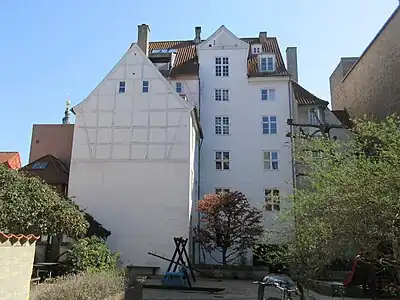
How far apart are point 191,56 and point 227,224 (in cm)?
1426

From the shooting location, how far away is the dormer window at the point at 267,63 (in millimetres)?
29125

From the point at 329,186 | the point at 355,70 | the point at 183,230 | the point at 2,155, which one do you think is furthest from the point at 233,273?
the point at 2,155

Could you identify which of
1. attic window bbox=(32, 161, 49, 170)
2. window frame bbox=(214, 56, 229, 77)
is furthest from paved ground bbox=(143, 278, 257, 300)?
window frame bbox=(214, 56, 229, 77)

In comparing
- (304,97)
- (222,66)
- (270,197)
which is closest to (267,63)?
(222,66)

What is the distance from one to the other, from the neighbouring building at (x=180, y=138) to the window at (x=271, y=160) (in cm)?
7

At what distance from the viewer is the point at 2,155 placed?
3550 cm

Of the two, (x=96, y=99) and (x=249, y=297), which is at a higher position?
(x=96, y=99)

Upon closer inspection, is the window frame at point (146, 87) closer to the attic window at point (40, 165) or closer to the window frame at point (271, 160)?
the attic window at point (40, 165)

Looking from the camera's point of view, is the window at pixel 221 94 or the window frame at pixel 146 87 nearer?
the window frame at pixel 146 87

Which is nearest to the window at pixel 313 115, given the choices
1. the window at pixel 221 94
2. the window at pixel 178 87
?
the window at pixel 221 94

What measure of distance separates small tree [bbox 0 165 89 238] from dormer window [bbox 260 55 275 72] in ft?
58.8

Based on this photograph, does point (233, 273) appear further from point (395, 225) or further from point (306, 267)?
point (395, 225)

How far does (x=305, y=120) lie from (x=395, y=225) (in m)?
23.0

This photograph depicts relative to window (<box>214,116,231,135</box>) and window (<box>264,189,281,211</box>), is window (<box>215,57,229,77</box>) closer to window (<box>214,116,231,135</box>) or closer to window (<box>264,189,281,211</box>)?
window (<box>214,116,231,135</box>)
